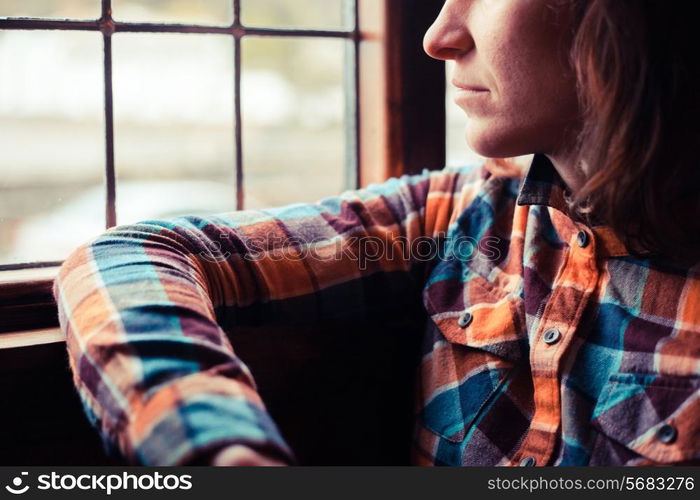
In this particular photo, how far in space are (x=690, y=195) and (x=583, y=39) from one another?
0.27 meters

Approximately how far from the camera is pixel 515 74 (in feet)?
3.14

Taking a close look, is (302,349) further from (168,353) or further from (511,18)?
(511,18)

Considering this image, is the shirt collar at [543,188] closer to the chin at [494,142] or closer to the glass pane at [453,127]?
the chin at [494,142]

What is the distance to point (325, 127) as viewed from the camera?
4.86 ft

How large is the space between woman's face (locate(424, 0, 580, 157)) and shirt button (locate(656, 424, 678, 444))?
16.1 inches

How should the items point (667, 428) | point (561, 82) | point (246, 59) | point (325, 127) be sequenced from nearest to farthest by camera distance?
point (667, 428) < point (561, 82) < point (246, 59) < point (325, 127)

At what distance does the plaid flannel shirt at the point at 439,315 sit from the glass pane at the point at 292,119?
239mm

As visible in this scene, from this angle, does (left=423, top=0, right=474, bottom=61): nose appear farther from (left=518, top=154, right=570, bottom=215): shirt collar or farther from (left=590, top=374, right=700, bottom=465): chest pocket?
(left=590, top=374, right=700, bottom=465): chest pocket

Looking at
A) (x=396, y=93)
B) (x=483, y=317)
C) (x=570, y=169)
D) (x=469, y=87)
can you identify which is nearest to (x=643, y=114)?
(x=570, y=169)

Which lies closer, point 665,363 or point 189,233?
point 665,363

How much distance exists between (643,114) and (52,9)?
0.95 metres

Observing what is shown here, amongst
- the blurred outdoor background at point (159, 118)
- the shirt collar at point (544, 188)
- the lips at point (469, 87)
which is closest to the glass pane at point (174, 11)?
the blurred outdoor background at point (159, 118)

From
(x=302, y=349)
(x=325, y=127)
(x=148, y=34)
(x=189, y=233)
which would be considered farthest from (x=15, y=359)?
(x=325, y=127)

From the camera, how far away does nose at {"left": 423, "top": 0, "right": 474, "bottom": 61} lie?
102 centimetres
